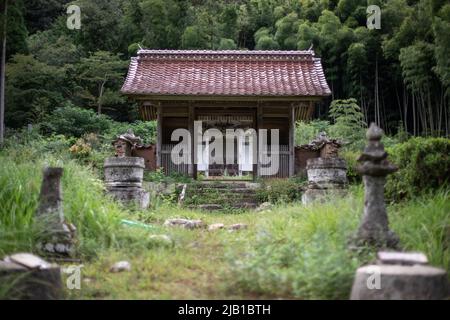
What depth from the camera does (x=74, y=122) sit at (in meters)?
21.5

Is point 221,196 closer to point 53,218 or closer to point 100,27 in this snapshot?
point 53,218

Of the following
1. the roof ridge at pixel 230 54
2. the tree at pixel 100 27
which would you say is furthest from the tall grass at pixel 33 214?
the tree at pixel 100 27

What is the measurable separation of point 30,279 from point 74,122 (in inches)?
746

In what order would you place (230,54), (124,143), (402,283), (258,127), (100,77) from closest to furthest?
(402,283)
(124,143)
(258,127)
(230,54)
(100,77)

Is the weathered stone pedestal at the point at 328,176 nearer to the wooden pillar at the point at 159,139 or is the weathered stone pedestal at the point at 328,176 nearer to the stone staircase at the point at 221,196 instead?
the stone staircase at the point at 221,196

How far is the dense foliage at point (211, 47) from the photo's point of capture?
2148 centimetres

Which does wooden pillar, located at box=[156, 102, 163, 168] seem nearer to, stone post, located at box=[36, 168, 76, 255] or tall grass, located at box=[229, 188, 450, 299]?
tall grass, located at box=[229, 188, 450, 299]

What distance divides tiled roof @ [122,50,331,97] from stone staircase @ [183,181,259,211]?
108 inches

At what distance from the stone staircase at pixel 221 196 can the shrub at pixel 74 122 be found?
417 inches

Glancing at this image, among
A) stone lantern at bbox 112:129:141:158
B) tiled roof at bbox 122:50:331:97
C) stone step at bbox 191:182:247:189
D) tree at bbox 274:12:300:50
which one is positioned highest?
tree at bbox 274:12:300:50

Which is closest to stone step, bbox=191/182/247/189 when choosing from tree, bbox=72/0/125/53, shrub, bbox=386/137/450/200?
shrub, bbox=386/137/450/200

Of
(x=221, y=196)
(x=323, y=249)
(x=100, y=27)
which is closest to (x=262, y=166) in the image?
(x=221, y=196)

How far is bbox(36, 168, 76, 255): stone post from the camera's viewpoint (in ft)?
15.4
